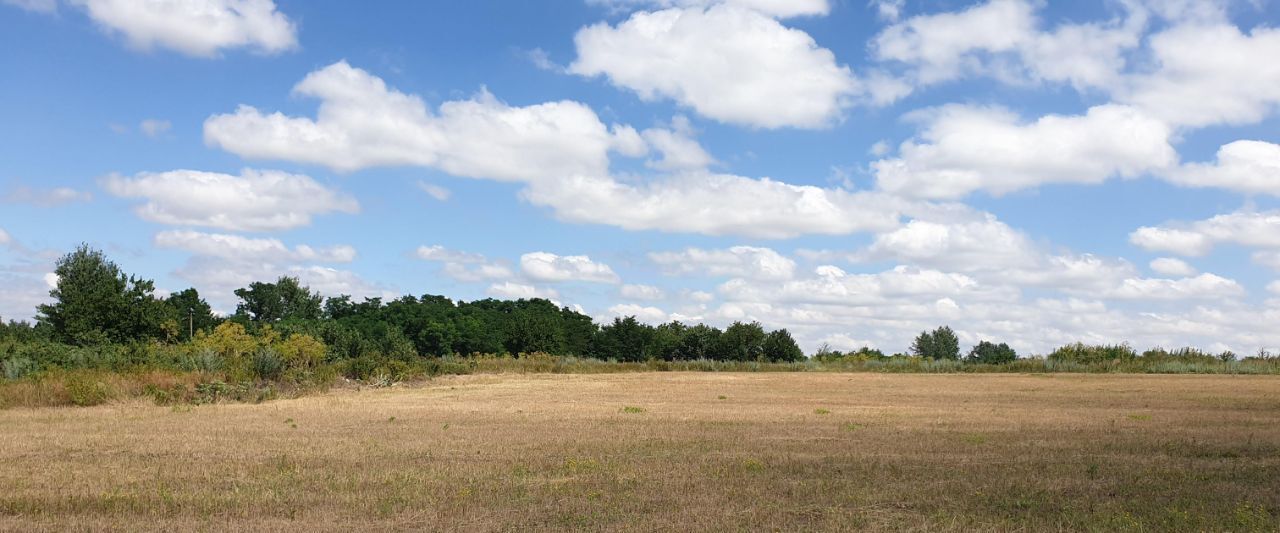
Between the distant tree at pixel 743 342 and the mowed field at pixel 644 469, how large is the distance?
73205mm

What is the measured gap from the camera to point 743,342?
101312 mm

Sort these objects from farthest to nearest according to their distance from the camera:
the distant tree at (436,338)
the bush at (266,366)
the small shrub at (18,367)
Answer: the distant tree at (436,338), the bush at (266,366), the small shrub at (18,367)

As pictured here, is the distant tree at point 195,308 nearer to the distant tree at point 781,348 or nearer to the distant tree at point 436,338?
the distant tree at point 436,338

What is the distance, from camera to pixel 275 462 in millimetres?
15875

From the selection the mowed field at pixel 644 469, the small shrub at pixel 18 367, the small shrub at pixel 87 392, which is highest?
the small shrub at pixel 18 367

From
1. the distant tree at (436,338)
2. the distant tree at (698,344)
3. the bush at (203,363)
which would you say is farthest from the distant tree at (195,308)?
the bush at (203,363)

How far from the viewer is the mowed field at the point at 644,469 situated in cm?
1141

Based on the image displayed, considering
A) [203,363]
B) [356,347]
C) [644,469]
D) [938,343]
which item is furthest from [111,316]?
[938,343]

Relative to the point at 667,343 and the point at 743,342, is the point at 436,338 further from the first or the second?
the point at 743,342

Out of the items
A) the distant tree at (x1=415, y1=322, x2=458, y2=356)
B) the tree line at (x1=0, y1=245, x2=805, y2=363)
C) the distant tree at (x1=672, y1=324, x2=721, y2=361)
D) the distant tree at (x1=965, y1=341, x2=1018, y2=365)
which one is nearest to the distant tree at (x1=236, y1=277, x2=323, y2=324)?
the tree line at (x1=0, y1=245, x2=805, y2=363)

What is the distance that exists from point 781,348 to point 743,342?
158 inches

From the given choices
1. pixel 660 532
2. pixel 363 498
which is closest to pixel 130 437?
pixel 363 498

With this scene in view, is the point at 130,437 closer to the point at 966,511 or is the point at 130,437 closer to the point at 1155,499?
the point at 966,511

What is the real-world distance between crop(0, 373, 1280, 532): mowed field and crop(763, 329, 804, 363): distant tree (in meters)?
71.9
